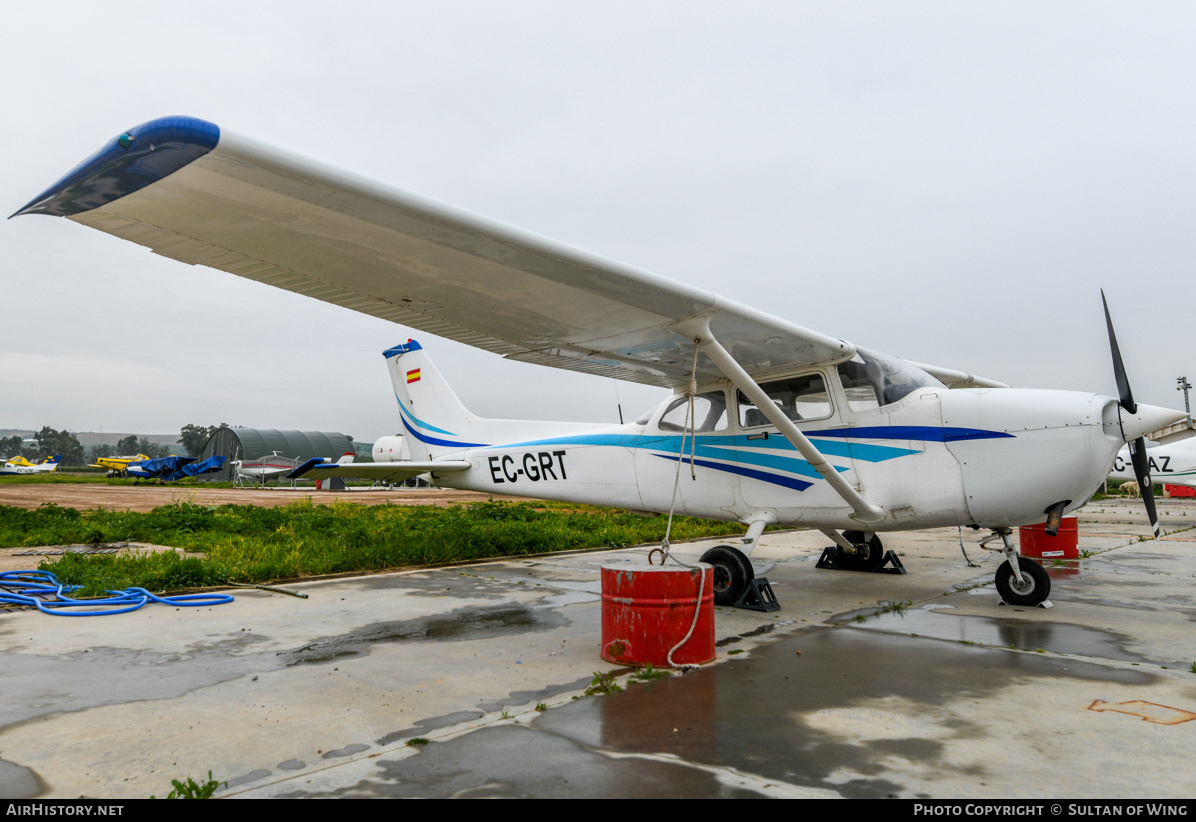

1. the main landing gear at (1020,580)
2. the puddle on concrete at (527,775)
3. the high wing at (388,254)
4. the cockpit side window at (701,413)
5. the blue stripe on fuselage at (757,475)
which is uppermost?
the high wing at (388,254)

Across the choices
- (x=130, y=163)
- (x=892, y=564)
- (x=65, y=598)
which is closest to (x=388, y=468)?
(x=65, y=598)

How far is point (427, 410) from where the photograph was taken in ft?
35.1

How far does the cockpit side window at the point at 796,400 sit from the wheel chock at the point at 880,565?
2.90 m

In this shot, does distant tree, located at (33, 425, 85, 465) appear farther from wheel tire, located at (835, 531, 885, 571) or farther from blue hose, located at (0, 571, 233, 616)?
wheel tire, located at (835, 531, 885, 571)

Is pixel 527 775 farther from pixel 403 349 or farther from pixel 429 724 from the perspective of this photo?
pixel 403 349

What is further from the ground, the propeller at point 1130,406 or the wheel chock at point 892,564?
the propeller at point 1130,406

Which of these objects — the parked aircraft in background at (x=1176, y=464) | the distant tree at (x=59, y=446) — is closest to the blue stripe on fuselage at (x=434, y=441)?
→ the parked aircraft in background at (x=1176, y=464)

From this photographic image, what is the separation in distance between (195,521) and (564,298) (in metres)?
9.79

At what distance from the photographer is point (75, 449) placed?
12775cm

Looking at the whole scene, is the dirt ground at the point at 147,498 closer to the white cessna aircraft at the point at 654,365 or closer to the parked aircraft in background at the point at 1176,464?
the white cessna aircraft at the point at 654,365

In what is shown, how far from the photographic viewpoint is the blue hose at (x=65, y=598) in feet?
18.8

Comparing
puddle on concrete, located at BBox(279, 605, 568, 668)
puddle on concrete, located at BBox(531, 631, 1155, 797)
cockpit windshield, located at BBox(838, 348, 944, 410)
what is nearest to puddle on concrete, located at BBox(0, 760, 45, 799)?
puddle on concrete, located at BBox(279, 605, 568, 668)

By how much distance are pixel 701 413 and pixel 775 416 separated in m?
1.52
